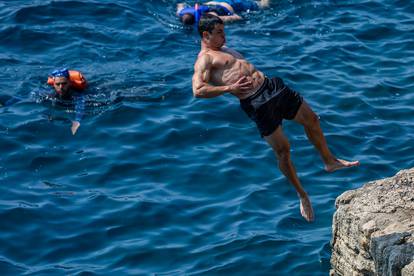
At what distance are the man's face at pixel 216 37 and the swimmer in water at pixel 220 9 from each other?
8564 millimetres

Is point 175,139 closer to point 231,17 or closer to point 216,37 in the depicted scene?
point 231,17

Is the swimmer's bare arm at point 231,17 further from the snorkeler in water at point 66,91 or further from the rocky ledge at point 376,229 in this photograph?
the rocky ledge at point 376,229

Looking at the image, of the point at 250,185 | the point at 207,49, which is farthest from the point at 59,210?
the point at 207,49

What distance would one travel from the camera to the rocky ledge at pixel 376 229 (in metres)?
8.05

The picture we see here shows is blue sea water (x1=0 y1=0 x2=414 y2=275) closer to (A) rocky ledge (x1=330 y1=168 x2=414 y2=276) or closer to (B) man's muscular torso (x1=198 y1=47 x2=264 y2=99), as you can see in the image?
(A) rocky ledge (x1=330 y1=168 x2=414 y2=276)

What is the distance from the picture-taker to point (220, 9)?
18578 mm

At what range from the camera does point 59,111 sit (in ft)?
50.5

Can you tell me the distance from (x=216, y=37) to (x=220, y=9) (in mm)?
9376

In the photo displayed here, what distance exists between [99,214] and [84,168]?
125 centimetres

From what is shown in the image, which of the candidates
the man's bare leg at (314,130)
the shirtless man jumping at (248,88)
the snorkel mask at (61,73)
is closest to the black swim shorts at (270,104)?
the shirtless man jumping at (248,88)

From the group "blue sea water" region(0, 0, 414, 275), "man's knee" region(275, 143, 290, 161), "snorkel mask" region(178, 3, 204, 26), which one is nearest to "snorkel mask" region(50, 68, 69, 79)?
"blue sea water" region(0, 0, 414, 275)

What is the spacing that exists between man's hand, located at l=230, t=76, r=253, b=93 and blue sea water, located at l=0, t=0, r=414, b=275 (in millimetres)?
3080

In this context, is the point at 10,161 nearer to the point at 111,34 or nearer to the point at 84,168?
the point at 84,168

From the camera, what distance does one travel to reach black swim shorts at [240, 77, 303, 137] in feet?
31.0
